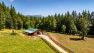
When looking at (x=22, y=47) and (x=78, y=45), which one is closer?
(x=22, y=47)

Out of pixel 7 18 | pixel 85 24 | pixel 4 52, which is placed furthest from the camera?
pixel 7 18

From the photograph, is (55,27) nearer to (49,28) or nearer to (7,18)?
(49,28)

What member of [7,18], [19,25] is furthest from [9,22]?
[19,25]

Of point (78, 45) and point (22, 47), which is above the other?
point (22, 47)

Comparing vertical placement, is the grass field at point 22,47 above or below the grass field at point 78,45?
above

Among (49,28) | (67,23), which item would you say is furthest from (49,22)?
(67,23)

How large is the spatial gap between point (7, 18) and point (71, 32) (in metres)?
45.5

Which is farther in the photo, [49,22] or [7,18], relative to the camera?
[49,22]

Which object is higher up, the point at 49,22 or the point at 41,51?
the point at 49,22

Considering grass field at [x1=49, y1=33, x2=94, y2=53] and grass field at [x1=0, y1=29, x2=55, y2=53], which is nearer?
grass field at [x1=0, y1=29, x2=55, y2=53]

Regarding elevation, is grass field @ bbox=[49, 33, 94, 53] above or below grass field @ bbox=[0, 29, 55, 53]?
below

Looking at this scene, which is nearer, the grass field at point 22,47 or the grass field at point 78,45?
the grass field at point 22,47

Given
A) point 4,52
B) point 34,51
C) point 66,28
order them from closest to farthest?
point 4,52 → point 34,51 → point 66,28

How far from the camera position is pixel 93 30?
117 metres
